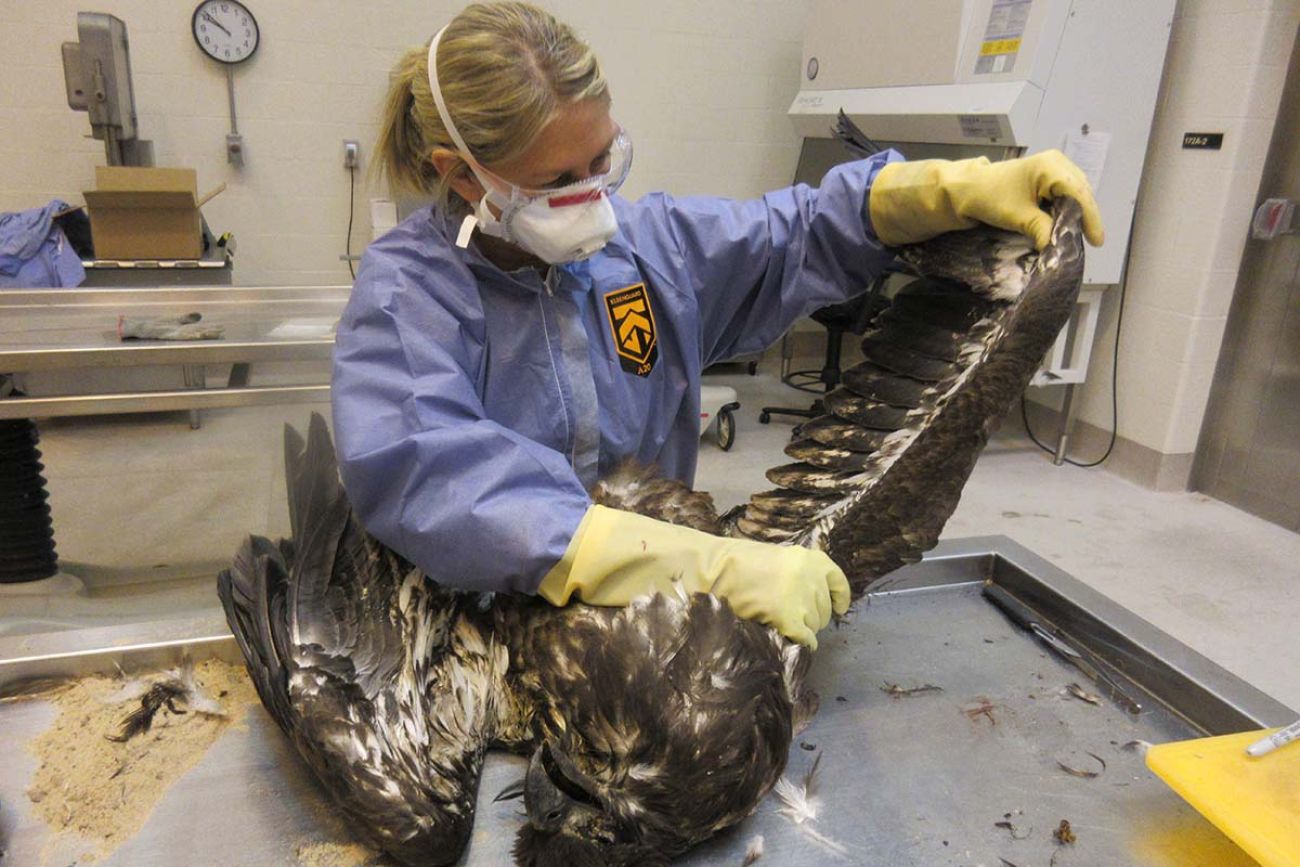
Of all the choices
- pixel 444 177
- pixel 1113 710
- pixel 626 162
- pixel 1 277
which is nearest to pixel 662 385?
pixel 626 162

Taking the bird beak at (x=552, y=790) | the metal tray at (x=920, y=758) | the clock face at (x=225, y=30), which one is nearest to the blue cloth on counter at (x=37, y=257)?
the clock face at (x=225, y=30)

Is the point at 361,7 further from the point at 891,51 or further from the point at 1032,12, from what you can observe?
the point at 1032,12

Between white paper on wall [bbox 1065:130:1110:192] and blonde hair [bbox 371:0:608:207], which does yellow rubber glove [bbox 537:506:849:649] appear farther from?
white paper on wall [bbox 1065:130:1110:192]

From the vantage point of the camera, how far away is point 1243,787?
3.71 ft

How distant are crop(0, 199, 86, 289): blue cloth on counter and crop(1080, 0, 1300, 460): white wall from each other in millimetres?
4555

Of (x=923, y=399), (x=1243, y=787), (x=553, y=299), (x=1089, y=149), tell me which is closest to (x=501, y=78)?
(x=553, y=299)

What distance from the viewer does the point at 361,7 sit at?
4.33 meters

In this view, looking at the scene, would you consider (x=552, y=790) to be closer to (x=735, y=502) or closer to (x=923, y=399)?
(x=923, y=399)

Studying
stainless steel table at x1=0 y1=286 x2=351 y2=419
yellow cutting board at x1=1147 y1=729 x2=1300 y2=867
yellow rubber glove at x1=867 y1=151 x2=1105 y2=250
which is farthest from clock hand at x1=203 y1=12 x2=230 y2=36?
yellow cutting board at x1=1147 y1=729 x2=1300 y2=867

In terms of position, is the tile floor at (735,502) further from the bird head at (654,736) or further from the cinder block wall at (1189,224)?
the bird head at (654,736)

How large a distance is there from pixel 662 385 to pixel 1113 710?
Result: 952mm

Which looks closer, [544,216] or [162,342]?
[544,216]

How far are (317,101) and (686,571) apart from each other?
13.9ft

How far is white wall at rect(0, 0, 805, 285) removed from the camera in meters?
4.16
